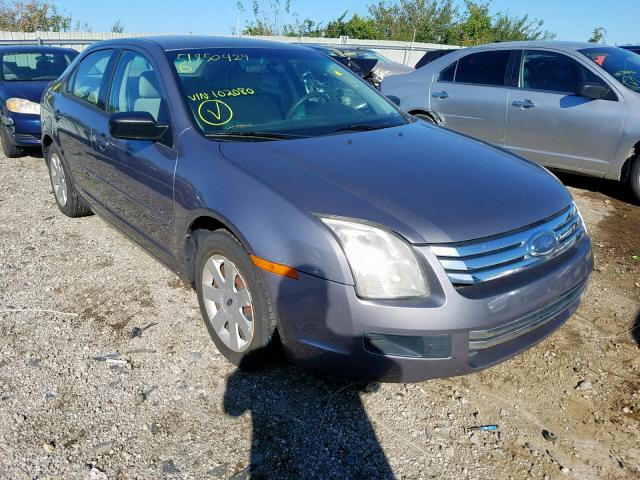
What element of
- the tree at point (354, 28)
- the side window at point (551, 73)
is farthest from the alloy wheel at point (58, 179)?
the tree at point (354, 28)

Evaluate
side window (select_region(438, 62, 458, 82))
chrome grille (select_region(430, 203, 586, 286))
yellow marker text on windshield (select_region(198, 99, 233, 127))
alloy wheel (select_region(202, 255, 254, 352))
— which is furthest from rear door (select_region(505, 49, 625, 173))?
alloy wheel (select_region(202, 255, 254, 352))

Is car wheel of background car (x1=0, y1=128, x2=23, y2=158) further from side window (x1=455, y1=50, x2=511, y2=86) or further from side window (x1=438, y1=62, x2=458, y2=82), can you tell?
side window (x1=455, y1=50, x2=511, y2=86)

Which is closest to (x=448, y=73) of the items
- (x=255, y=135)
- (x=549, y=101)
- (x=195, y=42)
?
(x=549, y=101)

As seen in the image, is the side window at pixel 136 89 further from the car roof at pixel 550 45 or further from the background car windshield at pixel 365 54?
the background car windshield at pixel 365 54

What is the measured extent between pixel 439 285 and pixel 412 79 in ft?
17.7

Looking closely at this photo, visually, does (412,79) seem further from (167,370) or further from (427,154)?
(167,370)

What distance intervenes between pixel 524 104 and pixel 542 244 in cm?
403

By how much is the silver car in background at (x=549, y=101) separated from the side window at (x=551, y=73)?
0.03 feet

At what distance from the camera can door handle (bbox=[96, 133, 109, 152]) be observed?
3.66 meters

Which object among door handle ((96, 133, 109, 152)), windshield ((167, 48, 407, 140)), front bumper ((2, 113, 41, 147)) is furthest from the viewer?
front bumper ((2, 113, 41, 147))

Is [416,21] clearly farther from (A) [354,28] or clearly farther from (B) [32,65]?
(B) [32,65]

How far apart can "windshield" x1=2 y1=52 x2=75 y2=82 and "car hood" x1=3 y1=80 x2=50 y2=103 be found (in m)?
0.29

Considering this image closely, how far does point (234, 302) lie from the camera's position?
2.69 meters

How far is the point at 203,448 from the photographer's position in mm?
2312
